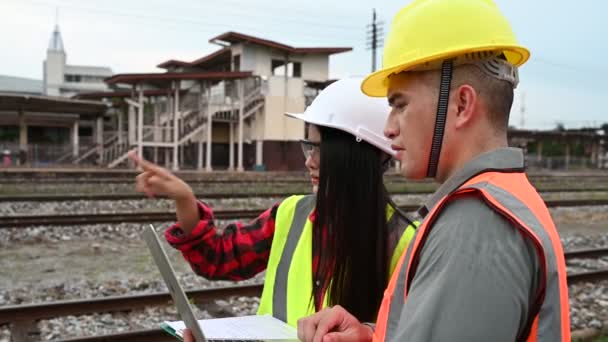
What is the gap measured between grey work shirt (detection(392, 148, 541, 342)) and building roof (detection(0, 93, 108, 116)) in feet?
113

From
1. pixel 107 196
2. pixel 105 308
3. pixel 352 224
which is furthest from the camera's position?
pixel 107 196

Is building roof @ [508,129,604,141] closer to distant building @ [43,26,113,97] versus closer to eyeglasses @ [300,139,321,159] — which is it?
eyeglasses @ [300,139,321,159]

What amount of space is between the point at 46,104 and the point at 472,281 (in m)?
37.1

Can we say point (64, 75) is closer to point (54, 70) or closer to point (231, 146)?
point (54, 70)

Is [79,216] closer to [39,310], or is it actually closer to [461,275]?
[39,310]

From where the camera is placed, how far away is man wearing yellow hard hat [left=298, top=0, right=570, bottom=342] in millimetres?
1154

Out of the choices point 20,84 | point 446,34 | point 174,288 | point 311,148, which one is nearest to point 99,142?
point 311,148

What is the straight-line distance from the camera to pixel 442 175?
Answer: 1541 mm

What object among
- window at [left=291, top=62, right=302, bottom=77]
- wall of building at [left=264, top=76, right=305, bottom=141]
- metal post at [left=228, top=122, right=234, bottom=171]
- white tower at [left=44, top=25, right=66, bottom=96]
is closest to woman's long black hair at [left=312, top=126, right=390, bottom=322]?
metal post at [left=228, top=122, right=234, bottom=171]

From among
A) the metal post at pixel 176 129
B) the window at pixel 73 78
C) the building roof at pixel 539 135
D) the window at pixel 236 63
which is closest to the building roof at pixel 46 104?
the metal post at pixel 176 129

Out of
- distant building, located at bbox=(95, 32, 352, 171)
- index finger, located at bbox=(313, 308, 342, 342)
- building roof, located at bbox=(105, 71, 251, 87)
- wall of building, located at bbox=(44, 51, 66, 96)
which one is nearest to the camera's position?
index finger, located at bbox=(313, 308, 342, 342)

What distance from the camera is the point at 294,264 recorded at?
2371 mm

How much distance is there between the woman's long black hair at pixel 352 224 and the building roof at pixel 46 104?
109 ft

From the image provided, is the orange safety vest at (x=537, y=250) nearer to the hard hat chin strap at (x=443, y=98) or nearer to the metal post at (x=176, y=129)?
the hard hat chin strap at (x=443, y=98)
